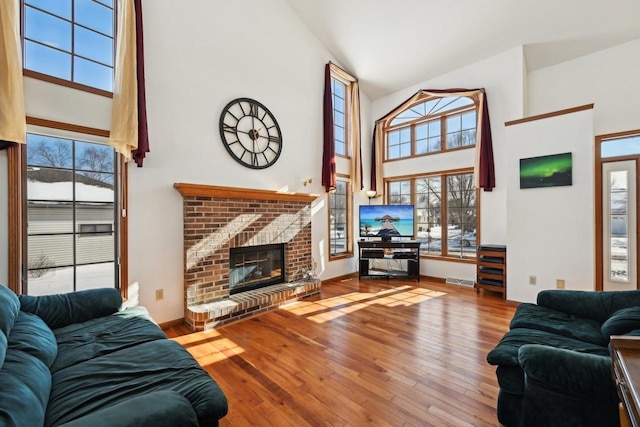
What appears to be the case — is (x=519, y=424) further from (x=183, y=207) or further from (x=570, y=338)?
(x=183, y=207)

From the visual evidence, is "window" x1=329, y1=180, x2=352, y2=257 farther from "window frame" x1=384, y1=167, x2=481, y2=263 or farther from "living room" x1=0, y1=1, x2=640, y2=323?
"window frame" x1=384, y1=167, x2=481, y2=263

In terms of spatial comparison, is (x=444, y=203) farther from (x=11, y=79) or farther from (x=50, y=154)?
(x=11, y=79)

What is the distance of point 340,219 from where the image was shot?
5.41m

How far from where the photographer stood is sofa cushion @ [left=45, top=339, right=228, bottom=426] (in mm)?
1181

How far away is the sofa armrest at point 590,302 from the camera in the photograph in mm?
1946

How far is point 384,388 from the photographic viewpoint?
6.38 ft

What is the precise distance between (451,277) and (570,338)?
3221 millimetres

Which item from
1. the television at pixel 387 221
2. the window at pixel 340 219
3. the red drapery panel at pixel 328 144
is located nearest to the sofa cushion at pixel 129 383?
the red drapery panel at pixel 328 144

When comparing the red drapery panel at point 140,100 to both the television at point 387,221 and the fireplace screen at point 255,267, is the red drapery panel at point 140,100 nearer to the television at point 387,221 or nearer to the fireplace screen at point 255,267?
the fireplace screen at point 255,267

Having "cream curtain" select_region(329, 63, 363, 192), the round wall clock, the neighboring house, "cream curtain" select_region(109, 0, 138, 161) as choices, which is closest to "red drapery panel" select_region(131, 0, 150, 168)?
"cream curtain" select_region(109, 0, 138, 161)

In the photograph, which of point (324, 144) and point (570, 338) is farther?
point (324, 144)

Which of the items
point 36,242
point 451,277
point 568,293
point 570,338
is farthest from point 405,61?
point 36,242

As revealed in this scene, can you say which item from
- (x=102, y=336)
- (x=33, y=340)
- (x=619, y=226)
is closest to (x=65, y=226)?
(x=102, y=336)

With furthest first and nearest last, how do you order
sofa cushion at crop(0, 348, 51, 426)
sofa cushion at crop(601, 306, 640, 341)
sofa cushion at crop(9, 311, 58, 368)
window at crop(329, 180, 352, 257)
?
window at crop(329, 180, 352, 257)
sofa cushion at crop(601, 306, 640, 341)
sofa cushion at crop(9, 311, 58, 368)
sofa cushion at crop(0, 348, 51, 426)
